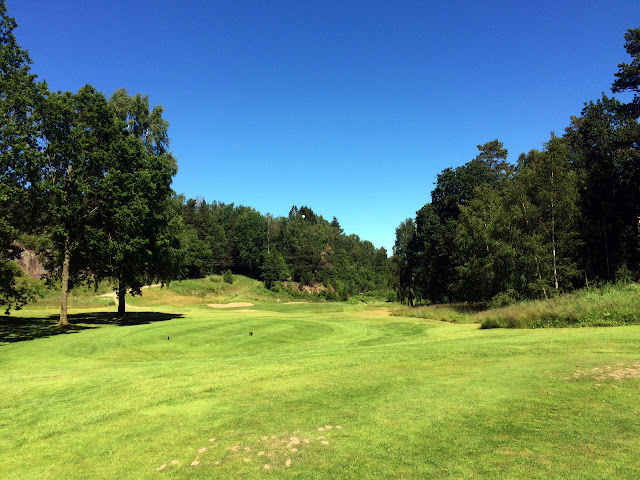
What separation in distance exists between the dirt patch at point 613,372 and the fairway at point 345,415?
0.12ft

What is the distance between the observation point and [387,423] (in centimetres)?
603

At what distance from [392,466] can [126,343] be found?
16.5m

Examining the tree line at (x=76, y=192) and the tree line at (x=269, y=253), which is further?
the tree line at (x=269, y=253)

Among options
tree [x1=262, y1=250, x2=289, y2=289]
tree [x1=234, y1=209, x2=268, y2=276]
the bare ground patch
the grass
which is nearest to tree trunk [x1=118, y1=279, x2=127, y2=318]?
the grass

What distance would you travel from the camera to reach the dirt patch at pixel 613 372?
7.72m

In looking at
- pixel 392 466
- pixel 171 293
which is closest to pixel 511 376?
pixel 392 466

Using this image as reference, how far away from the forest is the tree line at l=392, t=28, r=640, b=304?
0.40 ft

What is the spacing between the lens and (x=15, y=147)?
20359 mm

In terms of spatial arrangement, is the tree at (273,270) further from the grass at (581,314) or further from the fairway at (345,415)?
the fairway at (345,415)

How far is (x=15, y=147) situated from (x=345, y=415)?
23.8 meters

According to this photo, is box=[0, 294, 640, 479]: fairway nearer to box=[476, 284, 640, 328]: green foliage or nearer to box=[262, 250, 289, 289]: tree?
box=[476, 284, 640, 328]: green foliage

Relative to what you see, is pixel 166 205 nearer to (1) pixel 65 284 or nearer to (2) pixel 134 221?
(2) pixel 134 221

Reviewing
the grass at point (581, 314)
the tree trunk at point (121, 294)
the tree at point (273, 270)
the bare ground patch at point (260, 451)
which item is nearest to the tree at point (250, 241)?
the tree at point (273, 270)

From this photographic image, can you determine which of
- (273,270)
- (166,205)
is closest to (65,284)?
(166,205)
